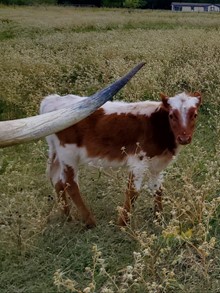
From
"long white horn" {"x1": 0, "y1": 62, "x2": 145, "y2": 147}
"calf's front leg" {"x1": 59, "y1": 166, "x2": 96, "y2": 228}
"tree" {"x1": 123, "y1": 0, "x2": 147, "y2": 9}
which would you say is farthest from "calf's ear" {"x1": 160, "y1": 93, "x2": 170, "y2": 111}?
"tree" {"x1": 123, "y1": 0, "x2": 147, "y2": 9}

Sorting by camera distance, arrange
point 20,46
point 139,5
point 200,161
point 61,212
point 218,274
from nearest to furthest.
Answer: point 218,274
point 61,212
point 200,161
point 20,46
point 139,5

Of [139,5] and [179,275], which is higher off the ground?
[179,275]

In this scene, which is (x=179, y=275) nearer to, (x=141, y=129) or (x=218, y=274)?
(x=218, y=274)

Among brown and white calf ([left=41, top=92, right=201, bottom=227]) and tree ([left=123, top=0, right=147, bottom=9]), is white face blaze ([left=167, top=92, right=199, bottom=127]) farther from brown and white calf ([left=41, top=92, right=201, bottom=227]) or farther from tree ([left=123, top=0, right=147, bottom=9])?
tree ([left=123, top=0, right=147, bottom=9])

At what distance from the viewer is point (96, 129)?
5129 millimetres

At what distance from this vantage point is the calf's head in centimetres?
482

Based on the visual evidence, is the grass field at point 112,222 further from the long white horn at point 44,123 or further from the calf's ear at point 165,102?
the long white horn at point 44,123

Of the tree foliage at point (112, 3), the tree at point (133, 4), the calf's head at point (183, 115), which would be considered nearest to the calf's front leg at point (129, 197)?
the calf's head at point (183, 115)

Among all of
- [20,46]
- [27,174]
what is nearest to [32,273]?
[27,174]

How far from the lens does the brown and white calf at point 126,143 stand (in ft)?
16.7

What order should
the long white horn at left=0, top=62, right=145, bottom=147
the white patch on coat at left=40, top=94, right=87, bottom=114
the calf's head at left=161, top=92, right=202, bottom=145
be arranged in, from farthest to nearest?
the white patch on coat at left=40, top=94, right=87, bottom=114, the calf's head at left=161, top=92, right=202, bottom=145, the long white horn at left=0, top=62, right=145, bottom=147

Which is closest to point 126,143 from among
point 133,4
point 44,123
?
point 44,123

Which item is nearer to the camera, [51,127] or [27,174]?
[51,127]

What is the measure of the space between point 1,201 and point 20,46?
11.8m
